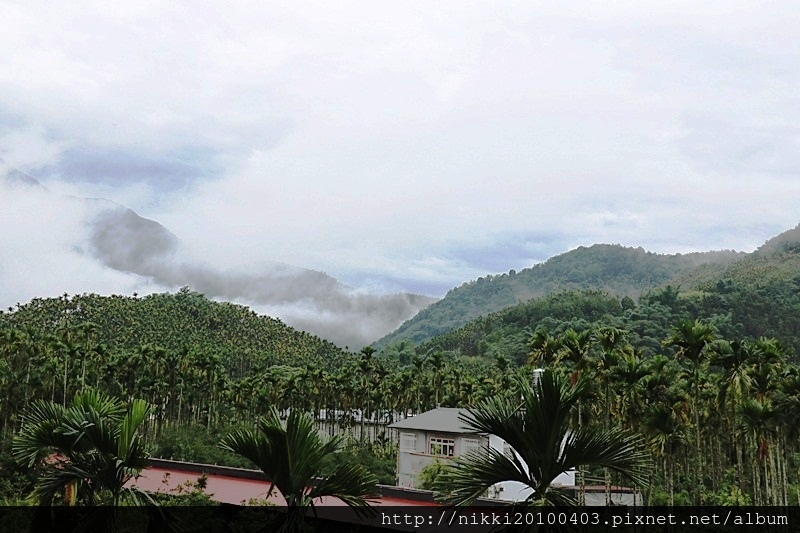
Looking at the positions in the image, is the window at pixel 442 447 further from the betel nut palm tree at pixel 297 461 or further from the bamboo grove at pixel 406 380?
the betel nut palm tree at pixel 297 461

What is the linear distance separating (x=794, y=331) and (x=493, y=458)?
140 m

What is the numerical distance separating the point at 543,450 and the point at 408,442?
34.8 m

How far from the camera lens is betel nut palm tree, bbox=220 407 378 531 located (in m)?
8.52

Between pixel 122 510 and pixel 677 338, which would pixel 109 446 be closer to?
pixel 122 510

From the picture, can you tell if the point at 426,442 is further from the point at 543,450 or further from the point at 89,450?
the point at 543,450

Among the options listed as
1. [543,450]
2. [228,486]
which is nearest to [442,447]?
[228,486]

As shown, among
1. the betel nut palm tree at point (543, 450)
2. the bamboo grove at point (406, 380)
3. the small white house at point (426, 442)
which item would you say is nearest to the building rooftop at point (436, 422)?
the small white house at point (426, 442)

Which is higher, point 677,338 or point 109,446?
point 677,338

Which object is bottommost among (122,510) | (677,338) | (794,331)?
(122,510)

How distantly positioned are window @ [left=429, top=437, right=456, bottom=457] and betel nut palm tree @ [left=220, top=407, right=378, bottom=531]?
31.5 m

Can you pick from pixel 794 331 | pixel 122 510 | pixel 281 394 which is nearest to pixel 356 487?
pixel 122 510

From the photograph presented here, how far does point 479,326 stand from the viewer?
590ft

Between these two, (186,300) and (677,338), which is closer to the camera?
(677,338)

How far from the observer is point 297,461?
8.64 metres
